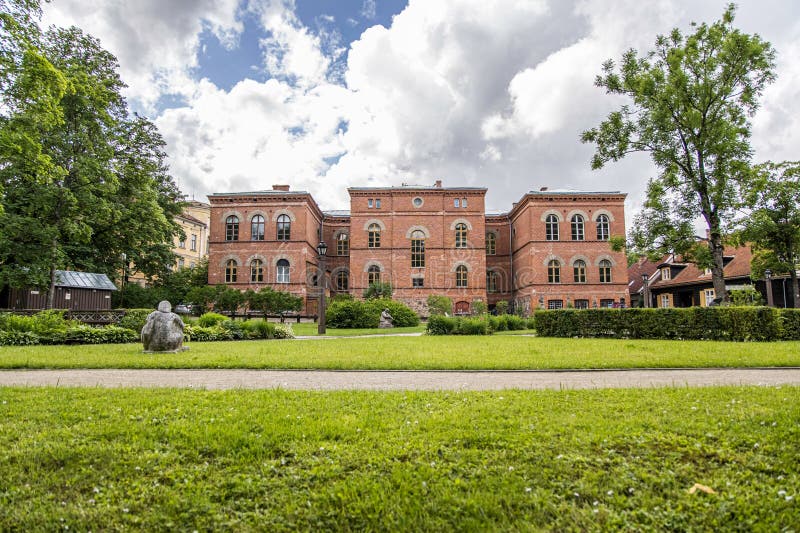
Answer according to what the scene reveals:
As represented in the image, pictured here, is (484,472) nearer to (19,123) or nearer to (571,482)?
(571,482)

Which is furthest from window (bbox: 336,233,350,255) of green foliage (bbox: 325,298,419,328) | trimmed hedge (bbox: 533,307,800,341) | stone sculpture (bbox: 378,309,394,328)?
trimmed hedge (bbox: 533,307,800,341)

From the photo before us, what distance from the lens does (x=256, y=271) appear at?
120 ft

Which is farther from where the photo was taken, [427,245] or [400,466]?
[427,245]

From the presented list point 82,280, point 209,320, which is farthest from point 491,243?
point 82,280

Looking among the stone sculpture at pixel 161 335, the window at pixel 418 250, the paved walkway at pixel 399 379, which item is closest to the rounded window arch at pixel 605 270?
the window at pixel 418 250

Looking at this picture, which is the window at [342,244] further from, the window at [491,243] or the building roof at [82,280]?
the building roof at [82,280]

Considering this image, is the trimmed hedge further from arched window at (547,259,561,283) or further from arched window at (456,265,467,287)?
arched window at (456,265,467,287)

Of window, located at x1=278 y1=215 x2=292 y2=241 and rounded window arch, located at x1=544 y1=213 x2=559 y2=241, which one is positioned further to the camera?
window, located at x1=278 y1=215 x2=292 y2=241

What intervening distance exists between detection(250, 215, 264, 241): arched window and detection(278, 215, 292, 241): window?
1.57 meters

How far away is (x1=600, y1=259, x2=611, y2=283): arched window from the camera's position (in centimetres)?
3569

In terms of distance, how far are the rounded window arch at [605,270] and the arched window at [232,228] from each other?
30906mm

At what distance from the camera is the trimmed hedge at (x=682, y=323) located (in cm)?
1380

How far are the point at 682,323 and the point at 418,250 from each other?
2425 cm

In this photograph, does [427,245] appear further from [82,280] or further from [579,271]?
[82,280]
